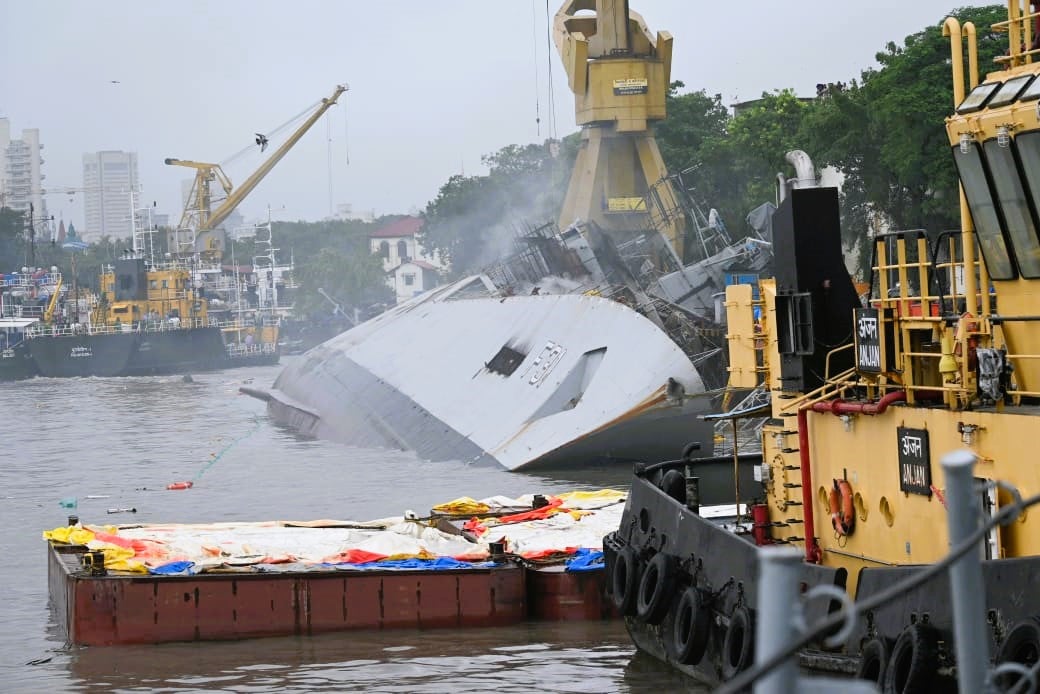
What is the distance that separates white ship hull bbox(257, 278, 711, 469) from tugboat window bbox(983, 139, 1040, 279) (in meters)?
27.5

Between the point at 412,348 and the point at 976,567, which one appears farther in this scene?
the point at 412,348

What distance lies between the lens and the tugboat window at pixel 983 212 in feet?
42.3

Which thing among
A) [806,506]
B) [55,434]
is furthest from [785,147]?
[806,506]

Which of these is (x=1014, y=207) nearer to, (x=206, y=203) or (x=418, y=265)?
(x=206, y=203)

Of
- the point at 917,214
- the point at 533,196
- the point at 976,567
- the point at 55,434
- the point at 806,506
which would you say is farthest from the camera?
the point at 533,196

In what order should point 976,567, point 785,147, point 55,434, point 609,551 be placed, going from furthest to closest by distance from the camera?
point 55,434
point 785,147
point 609,551
point 976,567

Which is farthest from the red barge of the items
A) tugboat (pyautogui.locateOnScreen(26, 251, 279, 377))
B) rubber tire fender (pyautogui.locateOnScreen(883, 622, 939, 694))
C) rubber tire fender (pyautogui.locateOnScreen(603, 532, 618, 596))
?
tugboat (pyautogui.locateOnScreen(26, 251, 279, 377))

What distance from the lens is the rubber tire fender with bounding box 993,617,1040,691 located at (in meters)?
10.5

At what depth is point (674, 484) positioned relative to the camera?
1938 centimetres

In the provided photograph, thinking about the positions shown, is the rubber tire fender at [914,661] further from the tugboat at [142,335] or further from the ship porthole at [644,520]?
the tugboat at [142,335]

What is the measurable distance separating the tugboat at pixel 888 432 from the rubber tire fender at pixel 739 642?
0.02m

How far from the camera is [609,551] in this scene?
19.8 metres

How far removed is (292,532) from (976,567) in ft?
66.7

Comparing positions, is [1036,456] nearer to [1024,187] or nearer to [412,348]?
[1024,187]
